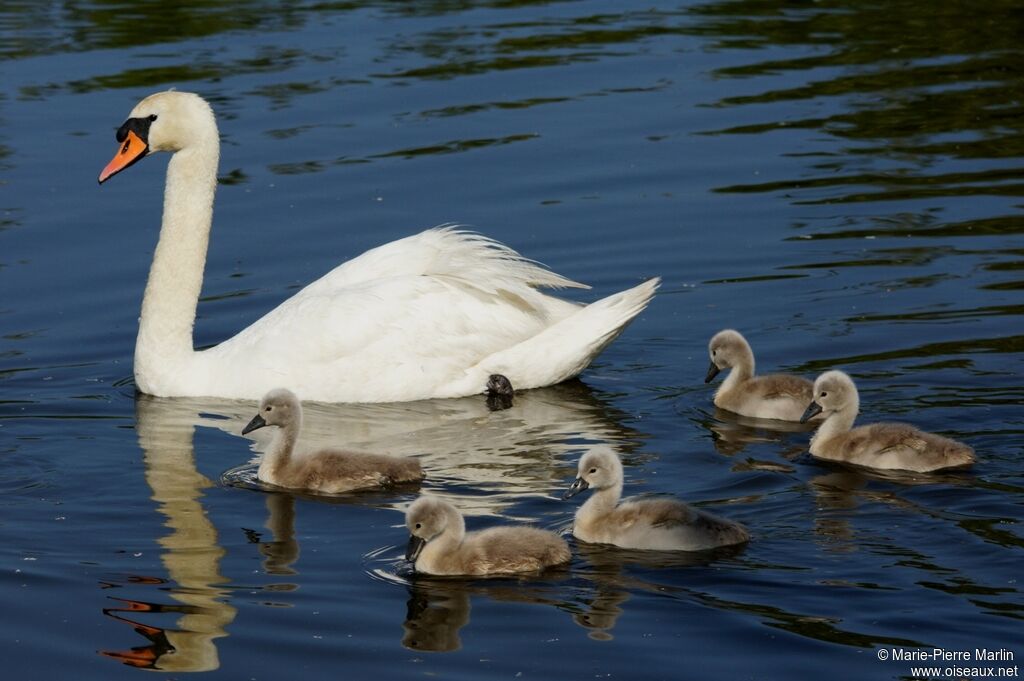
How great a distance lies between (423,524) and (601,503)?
0.90 meters

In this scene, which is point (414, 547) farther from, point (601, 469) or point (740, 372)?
point (740, 372)

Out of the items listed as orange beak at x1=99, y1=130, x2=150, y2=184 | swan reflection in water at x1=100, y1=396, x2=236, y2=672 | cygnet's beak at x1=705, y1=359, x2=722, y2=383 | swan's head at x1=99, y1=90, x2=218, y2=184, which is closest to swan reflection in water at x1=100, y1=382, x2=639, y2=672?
swan reflection in water at x1=100, y1=396, x2=236, y2=672

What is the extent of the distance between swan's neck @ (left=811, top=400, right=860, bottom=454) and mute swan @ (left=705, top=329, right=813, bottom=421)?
0.62m

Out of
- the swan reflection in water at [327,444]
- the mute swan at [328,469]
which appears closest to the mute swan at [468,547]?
the swan reflection in water at [327,444]

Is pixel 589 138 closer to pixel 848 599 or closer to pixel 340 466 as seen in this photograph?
pixel 340 466

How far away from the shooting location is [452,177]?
1564 cm

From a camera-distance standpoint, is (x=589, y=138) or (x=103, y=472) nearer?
(x=103, y=472)

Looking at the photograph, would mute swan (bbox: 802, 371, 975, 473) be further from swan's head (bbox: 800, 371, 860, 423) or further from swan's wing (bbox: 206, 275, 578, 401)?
swan's wing (bbox: 206, 275, 578, 401)

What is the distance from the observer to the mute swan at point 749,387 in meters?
10.3

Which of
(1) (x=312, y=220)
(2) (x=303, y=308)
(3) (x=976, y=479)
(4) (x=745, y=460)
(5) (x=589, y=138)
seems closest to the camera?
(3) (x=976, y=479)

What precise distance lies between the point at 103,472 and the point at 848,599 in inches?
168

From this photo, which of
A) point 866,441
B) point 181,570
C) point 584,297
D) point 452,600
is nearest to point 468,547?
point 452,600

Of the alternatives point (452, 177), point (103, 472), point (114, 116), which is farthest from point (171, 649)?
point (114, 116)

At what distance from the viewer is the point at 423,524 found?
26.4ft
